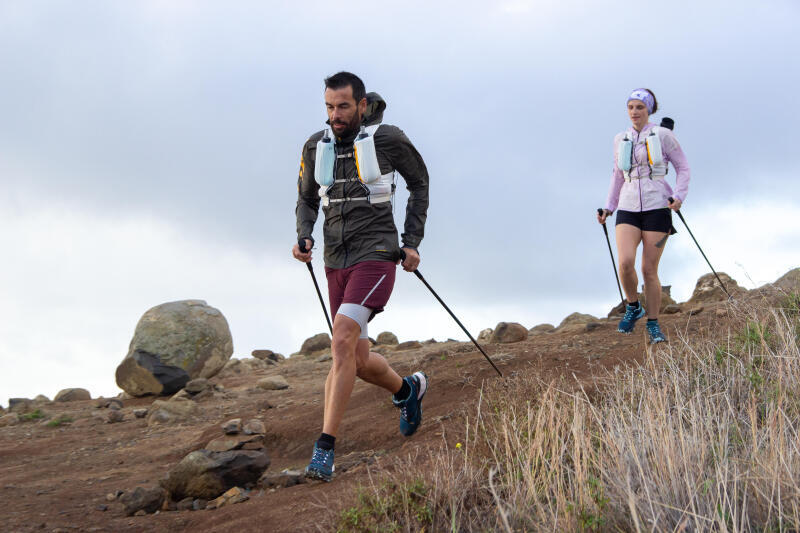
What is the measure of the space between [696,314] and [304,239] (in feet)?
22.4

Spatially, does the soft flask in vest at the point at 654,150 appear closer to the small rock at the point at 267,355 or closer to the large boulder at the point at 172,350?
the large boulder at the point at 172,350

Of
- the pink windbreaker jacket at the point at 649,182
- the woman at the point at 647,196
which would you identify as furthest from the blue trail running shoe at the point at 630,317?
the pink windbreaker jacket at the point at 649,182

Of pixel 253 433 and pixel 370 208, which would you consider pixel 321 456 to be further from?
pixel 253 433

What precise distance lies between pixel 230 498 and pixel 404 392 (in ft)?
4.86

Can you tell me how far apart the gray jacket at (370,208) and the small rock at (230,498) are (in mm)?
1795

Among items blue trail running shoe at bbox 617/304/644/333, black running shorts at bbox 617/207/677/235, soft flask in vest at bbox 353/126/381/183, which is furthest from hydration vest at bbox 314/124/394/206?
blue trail running shoe at bbox 617/304/644/333

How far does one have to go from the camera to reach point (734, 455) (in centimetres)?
395

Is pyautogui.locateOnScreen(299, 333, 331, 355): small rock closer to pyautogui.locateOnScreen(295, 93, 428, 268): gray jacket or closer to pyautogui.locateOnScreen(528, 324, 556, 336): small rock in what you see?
pyautogui.locateOnScreen(528, 324, 556, 336): small rock

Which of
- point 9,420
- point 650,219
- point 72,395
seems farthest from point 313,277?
point 72,395

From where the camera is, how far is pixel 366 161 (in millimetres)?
5285

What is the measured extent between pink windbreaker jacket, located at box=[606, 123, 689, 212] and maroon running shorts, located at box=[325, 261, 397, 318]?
12.6 feet

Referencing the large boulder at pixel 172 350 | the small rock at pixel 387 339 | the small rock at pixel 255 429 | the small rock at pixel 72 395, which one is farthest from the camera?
the small rock at pixel 387 339

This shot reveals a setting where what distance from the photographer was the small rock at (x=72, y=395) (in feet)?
41.8

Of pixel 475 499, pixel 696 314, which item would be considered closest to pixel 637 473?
pixel 475 499
